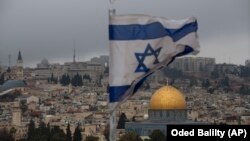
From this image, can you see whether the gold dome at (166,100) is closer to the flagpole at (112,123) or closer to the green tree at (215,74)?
the flagpole at (112,123)

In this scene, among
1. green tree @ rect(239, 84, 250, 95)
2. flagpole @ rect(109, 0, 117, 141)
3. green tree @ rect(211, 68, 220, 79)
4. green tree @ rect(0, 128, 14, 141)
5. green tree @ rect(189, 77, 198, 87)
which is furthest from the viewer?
green tree @ rect(211, 68, 220, 79)

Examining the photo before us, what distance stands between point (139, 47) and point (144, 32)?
8 centimetres

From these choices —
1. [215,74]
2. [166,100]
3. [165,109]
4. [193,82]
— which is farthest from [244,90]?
[166,100]

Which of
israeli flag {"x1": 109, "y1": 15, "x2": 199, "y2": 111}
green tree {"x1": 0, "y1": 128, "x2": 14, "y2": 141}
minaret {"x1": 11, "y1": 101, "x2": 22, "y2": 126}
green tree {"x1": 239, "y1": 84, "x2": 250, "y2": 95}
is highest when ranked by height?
green tree {"x1": 239, "y1": 84, "x2": 250, "y2": 95}

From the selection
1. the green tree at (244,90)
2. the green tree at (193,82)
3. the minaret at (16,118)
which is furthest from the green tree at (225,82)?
the minaret at (16,118)

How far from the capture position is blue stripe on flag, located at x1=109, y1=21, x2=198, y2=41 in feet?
15.8

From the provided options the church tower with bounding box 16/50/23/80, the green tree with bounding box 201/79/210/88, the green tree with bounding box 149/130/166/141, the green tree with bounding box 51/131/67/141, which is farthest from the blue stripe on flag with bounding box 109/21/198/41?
the green tree with bounding box 201/79/210/88

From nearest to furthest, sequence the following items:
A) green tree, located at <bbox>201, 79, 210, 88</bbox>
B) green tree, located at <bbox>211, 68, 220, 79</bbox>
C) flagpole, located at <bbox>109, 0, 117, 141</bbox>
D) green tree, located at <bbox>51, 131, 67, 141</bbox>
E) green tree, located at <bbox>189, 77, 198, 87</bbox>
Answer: flagpole, located at <bbox>109, 0, 117, 141</bbox>
green tree, located at <bbox>51, 131, 67, 141</bbox>
green tree, located at <bbox>201, 79, 210, 88</bbox>
green tree, located at <bbox>189, 77, 198, 87</bbox>
green tree, located at <bbox>211, 68, 220, 79</bbox>

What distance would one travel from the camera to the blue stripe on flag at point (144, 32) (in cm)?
483

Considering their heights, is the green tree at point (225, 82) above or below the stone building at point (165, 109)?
above

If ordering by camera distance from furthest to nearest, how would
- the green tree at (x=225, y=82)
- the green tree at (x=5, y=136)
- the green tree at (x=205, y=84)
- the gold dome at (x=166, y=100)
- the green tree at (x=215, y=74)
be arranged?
the green tree at (x=215, y=74), the green tree at (x=225, y=82), the green tree at (x=205, y=84), the green tree at (x=5, y=136), the gold dome at (x=166, y=100)

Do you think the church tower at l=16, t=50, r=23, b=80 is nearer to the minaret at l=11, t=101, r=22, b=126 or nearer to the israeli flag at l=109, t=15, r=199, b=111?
the minaret at l=11, t=101, r=22, b=126

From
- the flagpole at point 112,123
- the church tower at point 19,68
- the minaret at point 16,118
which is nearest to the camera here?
the flagpole at point 112,123

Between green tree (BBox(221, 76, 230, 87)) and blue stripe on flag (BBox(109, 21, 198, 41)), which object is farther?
green tree (BBox(221, 76, 230, 87))
